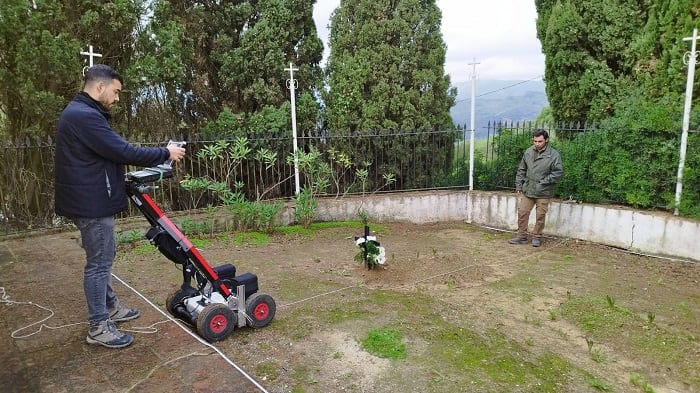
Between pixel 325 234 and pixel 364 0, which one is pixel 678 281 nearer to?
pixel 325 234

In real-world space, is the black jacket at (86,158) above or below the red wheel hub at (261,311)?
above

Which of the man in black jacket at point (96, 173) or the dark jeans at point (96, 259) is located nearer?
the man in black jacket at point (96, 173)

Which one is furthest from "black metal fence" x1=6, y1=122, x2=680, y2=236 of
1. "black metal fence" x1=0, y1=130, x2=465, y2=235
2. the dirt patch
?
the dirt patch

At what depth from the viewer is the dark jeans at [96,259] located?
3.03 meters

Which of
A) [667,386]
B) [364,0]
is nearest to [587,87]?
[364,0]

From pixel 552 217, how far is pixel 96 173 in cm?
624

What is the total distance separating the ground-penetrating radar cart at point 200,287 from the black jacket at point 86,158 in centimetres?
17

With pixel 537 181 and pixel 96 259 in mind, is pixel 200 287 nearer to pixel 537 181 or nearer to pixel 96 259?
pixel 96 259

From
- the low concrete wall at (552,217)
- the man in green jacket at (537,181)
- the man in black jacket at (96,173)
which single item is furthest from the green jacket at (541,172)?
the man in black jacket at (96,173)

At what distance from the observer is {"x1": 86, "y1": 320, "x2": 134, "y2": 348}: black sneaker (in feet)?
10.2

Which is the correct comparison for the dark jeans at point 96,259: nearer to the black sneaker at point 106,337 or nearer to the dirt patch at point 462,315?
the black sneaker at point 106,337

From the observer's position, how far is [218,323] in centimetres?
336

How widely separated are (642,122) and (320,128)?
5.00 metres

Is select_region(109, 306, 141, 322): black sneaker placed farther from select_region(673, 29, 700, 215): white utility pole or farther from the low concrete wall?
select_region(673, 29, 700, 215): white utility pole
